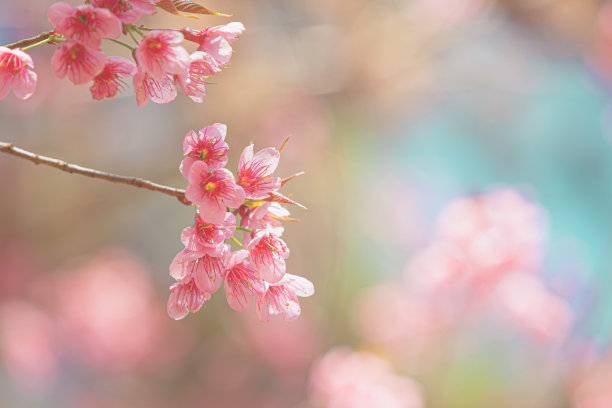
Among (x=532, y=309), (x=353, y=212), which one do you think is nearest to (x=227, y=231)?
(x=532, y=309)

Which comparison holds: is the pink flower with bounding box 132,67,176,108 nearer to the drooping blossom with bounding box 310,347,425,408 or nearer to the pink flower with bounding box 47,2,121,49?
the pink flower with bounding box 47,2,121,49

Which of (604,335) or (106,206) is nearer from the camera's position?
(604,335)

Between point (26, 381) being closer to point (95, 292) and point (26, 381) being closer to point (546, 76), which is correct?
point (95, 292)

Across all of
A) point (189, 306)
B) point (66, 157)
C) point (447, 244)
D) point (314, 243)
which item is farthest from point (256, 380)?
point (189, 306)

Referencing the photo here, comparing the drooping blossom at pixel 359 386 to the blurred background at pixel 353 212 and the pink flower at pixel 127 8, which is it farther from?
the pink flower at pixel 127 8

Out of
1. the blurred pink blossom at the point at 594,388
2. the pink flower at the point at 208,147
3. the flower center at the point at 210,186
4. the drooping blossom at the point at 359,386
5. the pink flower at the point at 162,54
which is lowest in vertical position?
the flower center at the point at 210,186

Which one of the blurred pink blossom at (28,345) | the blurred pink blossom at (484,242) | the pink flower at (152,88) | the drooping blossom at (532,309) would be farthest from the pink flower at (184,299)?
the blurred pink blossom at (28,345)

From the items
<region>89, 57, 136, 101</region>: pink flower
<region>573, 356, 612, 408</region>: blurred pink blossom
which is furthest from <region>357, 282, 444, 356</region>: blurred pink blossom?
<region>89, 57, 136, 101</region>: pink flower
